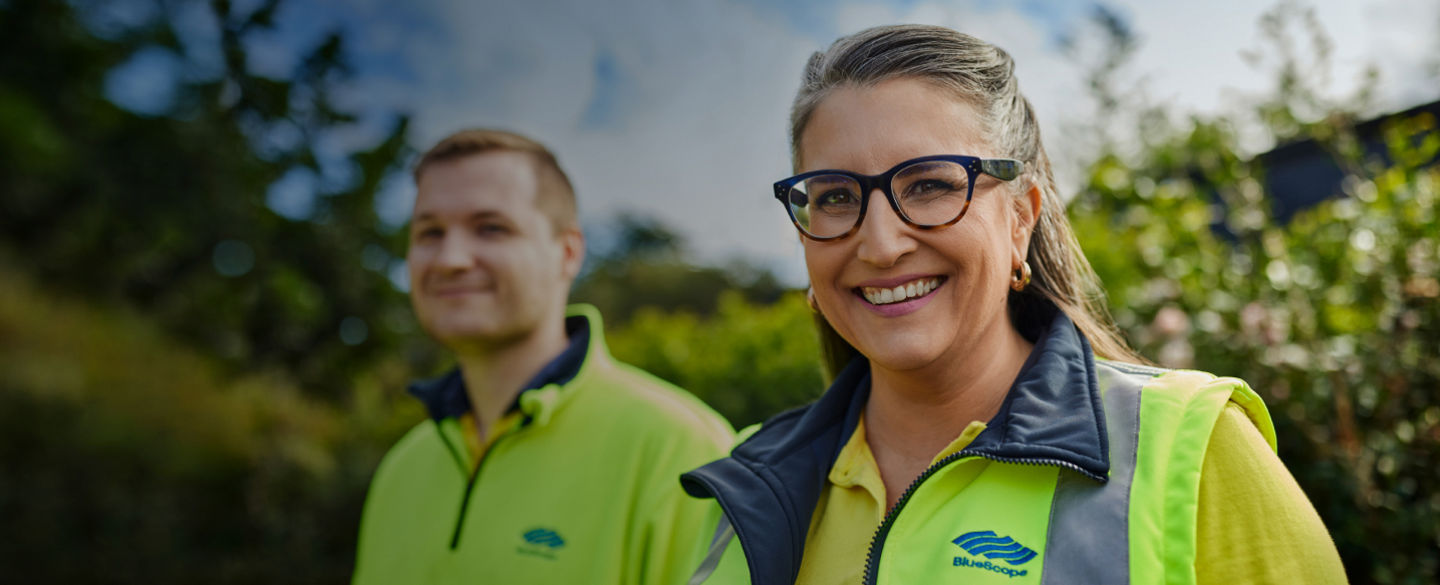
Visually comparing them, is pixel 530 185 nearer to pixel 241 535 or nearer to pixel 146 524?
pixel 241 535

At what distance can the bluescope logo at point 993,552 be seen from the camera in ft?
4.27

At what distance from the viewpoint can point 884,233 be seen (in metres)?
1.47

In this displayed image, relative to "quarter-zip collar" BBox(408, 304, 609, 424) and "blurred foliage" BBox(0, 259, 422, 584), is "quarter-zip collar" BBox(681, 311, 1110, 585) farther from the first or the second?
"blurred foliage" BBox(0, 259, 422, 584)

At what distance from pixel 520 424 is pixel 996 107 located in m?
1.64

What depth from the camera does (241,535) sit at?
7527 mm

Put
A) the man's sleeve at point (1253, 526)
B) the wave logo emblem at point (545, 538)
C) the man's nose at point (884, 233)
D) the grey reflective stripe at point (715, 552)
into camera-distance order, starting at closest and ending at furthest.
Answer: the man's sleeve at point (1253, 526) < the man's nose at point (884, 233) < the grey reflective stripe at point (715, 552) < the wave logo emblem at point (545, 538)

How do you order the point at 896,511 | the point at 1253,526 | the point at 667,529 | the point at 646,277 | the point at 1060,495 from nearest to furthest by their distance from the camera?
the point at 1253,526, the point at 1060,495, the point at 896,511, the point at 667,529, the point at 646,277

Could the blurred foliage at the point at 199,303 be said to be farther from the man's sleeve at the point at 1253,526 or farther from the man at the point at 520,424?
the man's sleeve at the point at 1253,526

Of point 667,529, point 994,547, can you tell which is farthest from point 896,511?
point 667,529

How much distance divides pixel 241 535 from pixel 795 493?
292 inches

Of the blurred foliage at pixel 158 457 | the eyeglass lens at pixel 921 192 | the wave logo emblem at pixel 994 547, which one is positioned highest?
the eyeglass lens at pixel 921 192

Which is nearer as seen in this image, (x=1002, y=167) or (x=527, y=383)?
(x=1002, y=167)

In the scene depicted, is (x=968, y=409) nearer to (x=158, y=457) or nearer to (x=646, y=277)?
(x=158, y=457)

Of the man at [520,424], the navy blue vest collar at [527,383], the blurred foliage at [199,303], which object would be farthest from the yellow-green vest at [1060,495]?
the blurred foliage at [199,303]
